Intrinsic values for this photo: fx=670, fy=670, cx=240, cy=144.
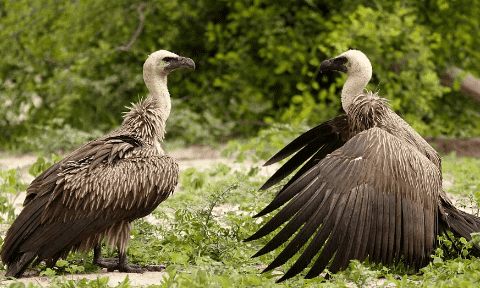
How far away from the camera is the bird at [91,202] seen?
3967 mm

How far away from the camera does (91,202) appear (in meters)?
4.05

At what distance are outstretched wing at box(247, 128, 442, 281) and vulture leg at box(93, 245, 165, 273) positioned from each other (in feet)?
3.19

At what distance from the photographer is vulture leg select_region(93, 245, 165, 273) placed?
168 inches

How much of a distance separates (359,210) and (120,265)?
1.58m

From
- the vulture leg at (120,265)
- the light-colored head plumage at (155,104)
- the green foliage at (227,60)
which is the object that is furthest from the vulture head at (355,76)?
the green foliage at (227,60)

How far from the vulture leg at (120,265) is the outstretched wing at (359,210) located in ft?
3.19

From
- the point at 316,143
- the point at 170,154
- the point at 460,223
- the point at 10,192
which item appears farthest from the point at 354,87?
the point at 170,154

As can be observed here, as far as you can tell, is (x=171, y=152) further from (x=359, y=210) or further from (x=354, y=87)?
(x=359, y=210)

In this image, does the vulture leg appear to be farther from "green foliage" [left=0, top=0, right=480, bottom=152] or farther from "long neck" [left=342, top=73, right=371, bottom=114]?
"green foliage" [left=0, top=0, right=480, bottom=152]

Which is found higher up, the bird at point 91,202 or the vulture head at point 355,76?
the vulture head at point 355,76

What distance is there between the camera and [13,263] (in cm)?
397

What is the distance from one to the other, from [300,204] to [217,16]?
24.2 ft

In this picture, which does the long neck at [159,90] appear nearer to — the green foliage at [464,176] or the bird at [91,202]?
the bird at [91,202]

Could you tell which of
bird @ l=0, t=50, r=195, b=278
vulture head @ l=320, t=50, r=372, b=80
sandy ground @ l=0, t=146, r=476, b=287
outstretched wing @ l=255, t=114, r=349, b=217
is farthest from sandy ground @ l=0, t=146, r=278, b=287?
vulture head @ l=320, t=50, r=372, b=80
